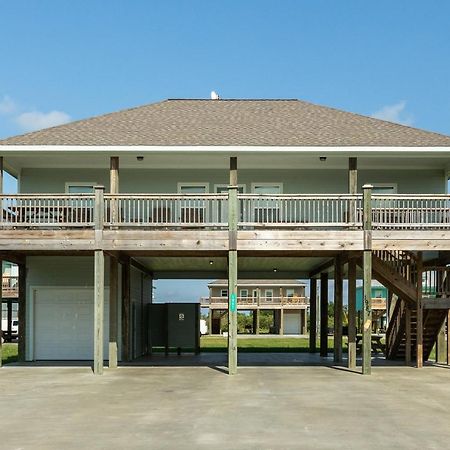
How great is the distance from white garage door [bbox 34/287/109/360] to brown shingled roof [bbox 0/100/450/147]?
5.50m

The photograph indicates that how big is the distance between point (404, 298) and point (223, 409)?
9816 millimetres

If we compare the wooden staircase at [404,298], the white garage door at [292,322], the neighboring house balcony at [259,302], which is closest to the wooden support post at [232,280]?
the wooden staircase at [404,298]

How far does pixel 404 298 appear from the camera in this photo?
20.3 m

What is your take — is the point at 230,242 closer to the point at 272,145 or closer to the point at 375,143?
the point at 272,145

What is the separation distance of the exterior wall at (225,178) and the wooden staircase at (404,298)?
2759 millimetres

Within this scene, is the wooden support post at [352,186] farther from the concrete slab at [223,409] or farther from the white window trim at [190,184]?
the white window trim at [190,184]

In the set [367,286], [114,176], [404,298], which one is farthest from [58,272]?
[404,298]

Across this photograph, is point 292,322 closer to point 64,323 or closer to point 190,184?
point 64,323

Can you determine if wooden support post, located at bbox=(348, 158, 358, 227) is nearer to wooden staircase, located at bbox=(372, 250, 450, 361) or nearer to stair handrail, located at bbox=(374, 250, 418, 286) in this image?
wooden staircase, located at bbox=(372, 250, 450, 361)

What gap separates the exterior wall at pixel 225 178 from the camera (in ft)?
74.2

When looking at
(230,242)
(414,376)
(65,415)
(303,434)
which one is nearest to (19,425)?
(65,415)

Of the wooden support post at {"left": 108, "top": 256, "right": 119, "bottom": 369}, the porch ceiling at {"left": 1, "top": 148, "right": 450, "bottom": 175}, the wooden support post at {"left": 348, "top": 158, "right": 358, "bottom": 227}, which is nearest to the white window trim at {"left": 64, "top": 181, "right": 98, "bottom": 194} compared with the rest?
the porch ceiling at {"left": 1, "top": 148, "right": 450, "bottom": 175}

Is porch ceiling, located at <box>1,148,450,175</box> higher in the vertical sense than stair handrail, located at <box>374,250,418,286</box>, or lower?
higher

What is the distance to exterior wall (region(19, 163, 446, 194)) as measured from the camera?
22625mm
